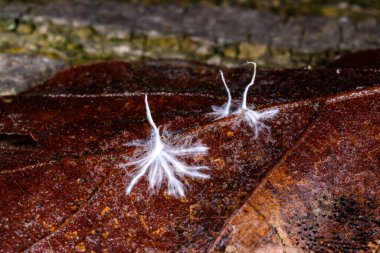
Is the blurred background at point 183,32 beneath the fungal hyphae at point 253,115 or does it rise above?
beneath

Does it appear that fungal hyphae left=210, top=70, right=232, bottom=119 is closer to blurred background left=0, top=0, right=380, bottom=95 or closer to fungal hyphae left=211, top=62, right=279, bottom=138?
fungal hyphae left=211, top=62, right=279, bottom=138

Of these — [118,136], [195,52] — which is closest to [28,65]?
[195,52]

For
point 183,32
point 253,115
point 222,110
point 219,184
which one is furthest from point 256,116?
point 183,32

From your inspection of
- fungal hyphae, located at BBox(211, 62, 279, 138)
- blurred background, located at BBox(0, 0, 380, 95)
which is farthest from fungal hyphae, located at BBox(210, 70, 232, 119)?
blurred background, located at BBox(0, 0, 380, 95)

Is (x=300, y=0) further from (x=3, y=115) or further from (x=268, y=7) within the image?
(x=3, y=115)

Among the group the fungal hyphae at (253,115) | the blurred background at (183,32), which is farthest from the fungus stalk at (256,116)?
the blurred background at (183,32)

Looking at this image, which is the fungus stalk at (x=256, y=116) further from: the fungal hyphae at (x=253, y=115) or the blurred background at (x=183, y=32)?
the blurred background at (x=183, y=32)
